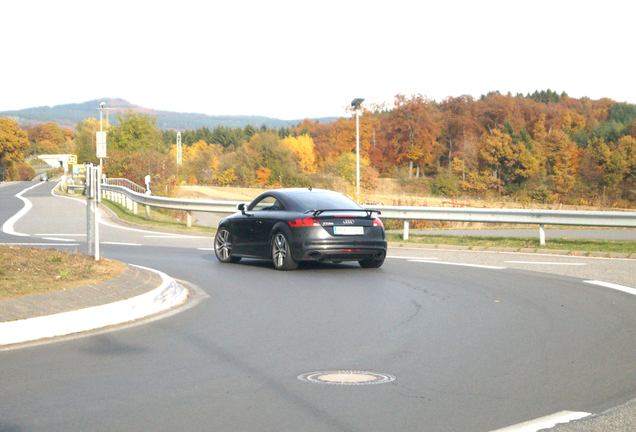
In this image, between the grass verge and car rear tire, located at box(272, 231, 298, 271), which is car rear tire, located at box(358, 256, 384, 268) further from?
the grass verge

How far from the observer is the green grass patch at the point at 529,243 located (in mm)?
21781

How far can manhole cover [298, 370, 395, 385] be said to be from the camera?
7.31 m

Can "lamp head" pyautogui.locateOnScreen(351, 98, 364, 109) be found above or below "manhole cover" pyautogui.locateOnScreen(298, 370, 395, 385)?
above

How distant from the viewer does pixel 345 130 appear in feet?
438

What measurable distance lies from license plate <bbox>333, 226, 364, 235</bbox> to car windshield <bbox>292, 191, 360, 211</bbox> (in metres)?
0.53

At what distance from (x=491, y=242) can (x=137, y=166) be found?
126 ft

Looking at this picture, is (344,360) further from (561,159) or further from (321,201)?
(561,159)

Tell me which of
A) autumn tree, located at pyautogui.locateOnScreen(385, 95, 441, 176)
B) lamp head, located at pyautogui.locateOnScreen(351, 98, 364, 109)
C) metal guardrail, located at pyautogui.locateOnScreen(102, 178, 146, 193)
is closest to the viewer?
lamp head, located at pyautogui.locateOnScreen(351, 98, 364, 109)

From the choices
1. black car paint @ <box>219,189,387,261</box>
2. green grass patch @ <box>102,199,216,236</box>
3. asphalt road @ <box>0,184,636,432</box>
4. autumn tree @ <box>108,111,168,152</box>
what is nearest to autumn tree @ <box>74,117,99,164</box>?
autumn tree @ <box>108,111,168,152</box>

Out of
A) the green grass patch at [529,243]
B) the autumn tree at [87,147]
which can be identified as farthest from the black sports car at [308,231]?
the autumn tree at [87,147]

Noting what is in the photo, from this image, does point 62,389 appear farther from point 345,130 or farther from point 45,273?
point 345,130

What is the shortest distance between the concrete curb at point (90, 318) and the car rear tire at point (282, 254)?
13.3 ft

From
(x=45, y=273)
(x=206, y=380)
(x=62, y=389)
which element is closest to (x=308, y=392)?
(x=206, y=380)

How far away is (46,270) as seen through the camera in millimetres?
12469
